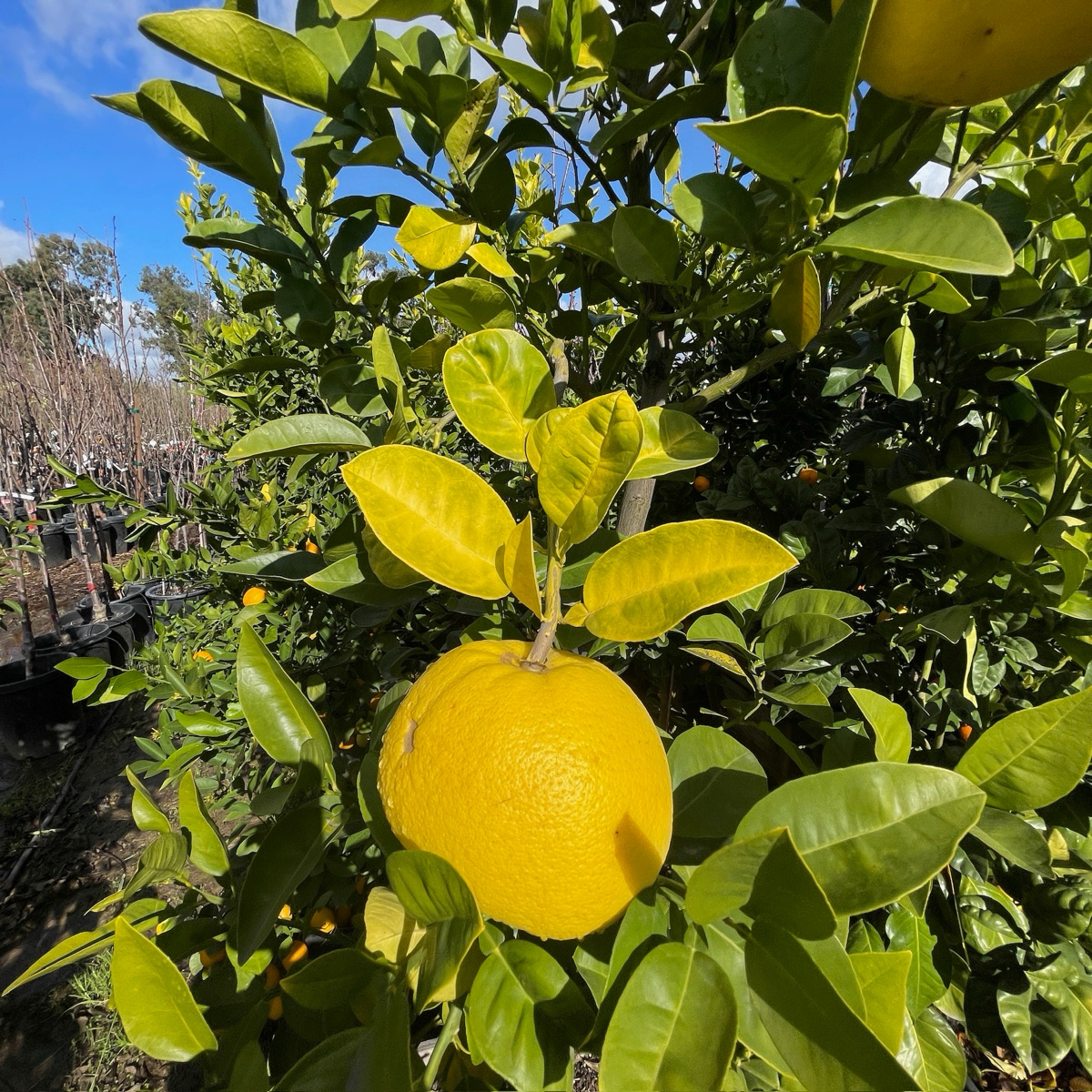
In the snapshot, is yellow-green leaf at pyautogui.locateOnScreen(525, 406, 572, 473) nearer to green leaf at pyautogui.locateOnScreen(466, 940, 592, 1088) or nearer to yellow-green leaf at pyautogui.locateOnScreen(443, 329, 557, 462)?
yellow-green leaf at pyautogui.locateOnScreen(443, 329, 557, 462)

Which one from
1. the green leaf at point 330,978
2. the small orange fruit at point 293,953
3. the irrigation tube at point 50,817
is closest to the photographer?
the green leaf at point 330,978

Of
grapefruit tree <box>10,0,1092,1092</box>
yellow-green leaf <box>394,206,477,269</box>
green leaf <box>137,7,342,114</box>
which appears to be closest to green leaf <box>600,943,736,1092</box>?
grapefruit tree <box>10,0,1092,1092</box>

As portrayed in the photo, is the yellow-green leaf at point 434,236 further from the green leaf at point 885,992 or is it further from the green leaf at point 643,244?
the green leaf at point 885,992

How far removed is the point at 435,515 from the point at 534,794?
0.15 meters

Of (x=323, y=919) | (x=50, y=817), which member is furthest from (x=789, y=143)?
(x=50, y=817)

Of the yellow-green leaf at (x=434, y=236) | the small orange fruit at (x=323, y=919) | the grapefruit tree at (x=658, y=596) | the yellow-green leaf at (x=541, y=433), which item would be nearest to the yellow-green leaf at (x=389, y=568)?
the grapefruit tree at (x=658, y=596)

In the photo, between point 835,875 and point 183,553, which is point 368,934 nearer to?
point 835,875

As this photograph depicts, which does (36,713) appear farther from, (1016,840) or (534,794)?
(1016,840)

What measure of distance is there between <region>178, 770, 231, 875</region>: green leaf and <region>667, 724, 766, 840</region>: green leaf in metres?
0.33

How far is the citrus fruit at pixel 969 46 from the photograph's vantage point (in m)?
0.28

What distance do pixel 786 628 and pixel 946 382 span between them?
1.18 feet

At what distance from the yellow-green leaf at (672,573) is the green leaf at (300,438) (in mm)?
234

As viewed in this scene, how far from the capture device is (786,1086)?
1.25 feet

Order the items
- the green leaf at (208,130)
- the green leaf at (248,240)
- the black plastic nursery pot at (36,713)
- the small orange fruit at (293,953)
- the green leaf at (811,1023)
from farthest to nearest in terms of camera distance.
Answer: the black plastic nursery pot at (36,713) < the small orange fruit at (293,953) < the green leaf at (248,240) < the green leaf at (208,130) < the green leaf at (811,1023)
